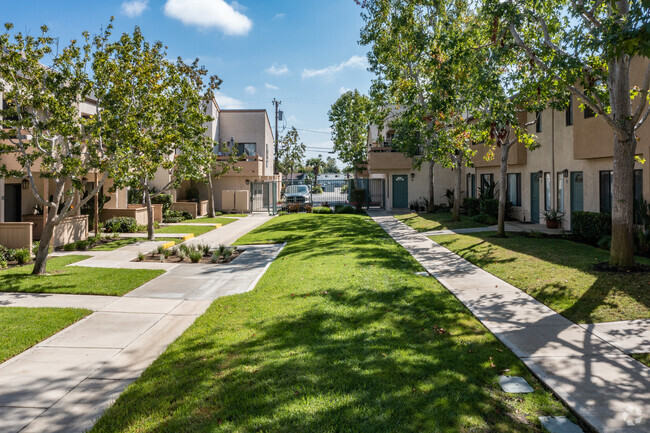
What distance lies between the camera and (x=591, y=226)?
1462 centimetres

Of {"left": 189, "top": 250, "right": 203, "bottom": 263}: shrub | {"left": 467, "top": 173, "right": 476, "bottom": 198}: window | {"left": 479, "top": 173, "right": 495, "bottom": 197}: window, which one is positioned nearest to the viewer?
{"left": 189, "top": 250, "right": 203, "bottom": 263}: shrub

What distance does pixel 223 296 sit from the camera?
30.2 ft

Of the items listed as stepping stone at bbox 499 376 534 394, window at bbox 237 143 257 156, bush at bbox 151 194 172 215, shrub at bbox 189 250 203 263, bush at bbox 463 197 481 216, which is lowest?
stepping stone at bbox 499 376 534 394

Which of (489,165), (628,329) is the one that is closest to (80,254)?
(628,329)

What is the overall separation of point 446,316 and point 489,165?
19154mm

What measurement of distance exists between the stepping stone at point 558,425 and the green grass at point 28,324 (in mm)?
6089

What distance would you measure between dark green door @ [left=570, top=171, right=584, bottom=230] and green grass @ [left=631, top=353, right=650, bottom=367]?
41.6 feet

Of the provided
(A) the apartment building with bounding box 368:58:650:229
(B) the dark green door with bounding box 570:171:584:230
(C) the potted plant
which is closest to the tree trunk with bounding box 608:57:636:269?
(A) the apartment building with bounding box 368:58:650:229

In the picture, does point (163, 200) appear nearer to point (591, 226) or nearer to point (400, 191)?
point (400, 191)

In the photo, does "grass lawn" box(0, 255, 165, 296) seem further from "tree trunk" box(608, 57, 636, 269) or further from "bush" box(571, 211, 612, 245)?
"bush" box(571, 211, 612, 245)

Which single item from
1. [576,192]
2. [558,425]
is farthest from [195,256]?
[576,192]

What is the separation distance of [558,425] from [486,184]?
21570mm

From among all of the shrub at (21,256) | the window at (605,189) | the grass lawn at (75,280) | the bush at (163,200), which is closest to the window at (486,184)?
the window at (605,189)

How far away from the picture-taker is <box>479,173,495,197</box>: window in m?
24.1
